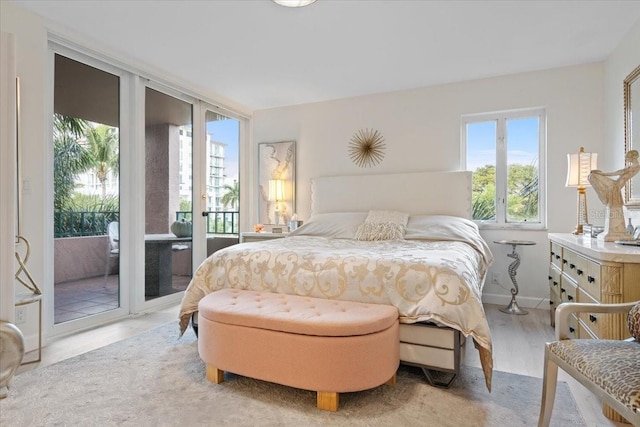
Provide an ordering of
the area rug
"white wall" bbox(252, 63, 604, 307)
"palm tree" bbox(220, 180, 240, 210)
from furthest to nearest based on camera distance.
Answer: "palm tree" bbox(220, 180, 240, 210) → "white wall" bbox(252, 63, 604, 307) → the area rug

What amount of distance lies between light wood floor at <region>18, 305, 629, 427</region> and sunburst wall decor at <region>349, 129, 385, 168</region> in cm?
213

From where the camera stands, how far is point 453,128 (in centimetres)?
402

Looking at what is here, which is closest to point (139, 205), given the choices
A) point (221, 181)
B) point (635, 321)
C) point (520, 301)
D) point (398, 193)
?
point (221, 181)

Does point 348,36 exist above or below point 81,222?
above

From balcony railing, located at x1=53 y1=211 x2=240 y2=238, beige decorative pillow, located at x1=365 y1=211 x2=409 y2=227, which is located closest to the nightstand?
beige decorative pillow, located at x1=365 y1=211 x2=409 y2=227

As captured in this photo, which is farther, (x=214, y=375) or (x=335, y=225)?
(x=335, y=225)

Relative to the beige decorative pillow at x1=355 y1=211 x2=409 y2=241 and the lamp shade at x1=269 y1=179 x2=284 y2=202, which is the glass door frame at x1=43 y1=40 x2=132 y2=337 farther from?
the beige decorative pillow at x1=355 y1=211 x2=409 y2=241

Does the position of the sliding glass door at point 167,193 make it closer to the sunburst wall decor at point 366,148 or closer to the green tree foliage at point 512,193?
the sunburst wall decor at point 366,148

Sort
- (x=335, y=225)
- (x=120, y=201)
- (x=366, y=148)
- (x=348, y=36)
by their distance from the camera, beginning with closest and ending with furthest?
(x=348, y=36) < (x=120, y=201) < (x=335, y=225) < (x=366, y=148)

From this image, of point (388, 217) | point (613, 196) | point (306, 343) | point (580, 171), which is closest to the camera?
point (306, 343)

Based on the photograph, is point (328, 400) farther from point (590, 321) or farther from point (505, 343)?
point (505, 343)

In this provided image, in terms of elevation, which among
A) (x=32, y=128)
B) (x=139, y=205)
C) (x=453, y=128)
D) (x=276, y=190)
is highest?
(x=453, y=128)

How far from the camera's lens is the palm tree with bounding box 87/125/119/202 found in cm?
314

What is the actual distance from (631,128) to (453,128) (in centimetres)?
157
